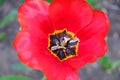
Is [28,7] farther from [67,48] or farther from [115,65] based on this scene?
[115,65]

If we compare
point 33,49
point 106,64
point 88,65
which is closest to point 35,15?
point 33,49

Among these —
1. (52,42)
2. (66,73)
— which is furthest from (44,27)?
(66,73)

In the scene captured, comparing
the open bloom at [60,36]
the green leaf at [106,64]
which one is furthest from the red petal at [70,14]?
the green leaf at [106,64]

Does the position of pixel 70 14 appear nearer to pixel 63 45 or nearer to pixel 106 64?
pixel 63 45

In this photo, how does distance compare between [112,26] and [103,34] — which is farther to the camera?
[112,26]

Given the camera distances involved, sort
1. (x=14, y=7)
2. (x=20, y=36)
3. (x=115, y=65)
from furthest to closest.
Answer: (x=14, y=7)
(x=115, y=65)
(x=20, y=36)

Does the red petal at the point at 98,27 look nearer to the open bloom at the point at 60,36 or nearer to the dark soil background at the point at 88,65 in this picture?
the open bloom at the point at 60,36
